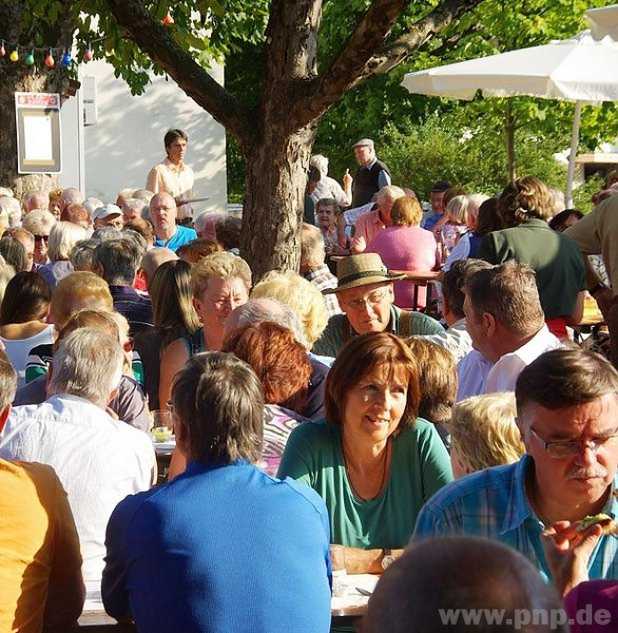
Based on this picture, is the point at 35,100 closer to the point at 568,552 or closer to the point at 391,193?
the point at 391,193

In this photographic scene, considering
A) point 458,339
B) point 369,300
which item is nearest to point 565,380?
point 458,339

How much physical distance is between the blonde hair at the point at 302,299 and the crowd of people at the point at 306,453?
0.04 feet

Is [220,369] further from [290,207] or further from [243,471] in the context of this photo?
[290,207]

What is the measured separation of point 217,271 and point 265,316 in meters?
1.22

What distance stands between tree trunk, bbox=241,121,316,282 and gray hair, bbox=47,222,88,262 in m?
2.21

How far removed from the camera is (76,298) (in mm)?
6945

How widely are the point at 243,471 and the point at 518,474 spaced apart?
83 cm

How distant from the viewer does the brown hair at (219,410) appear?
11.9ft

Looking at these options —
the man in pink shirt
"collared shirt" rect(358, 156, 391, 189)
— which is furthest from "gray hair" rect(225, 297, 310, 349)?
"collared shirt" rect(358, 156, 391, 189)

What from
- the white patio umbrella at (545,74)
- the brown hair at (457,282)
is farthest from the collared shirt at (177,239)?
the brown hair at (457,282)

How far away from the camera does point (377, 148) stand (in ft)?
92.4

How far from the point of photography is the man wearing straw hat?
22.8ft

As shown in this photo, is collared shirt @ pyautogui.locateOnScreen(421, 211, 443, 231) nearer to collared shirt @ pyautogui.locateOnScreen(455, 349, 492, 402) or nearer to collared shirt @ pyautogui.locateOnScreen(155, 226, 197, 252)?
collared shirt @ pyautogui.locateOnScreen(155, 226, 197, 252)

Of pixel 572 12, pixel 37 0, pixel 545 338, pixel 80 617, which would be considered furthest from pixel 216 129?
pixel 80 617
